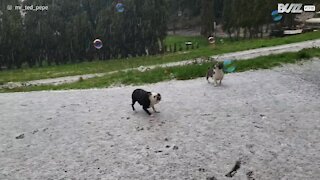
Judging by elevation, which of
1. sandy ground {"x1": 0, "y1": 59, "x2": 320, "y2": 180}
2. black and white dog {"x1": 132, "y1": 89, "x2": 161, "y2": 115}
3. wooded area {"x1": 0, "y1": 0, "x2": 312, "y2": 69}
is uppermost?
wooded area {"x1": 0, "y1": 0, "x2": 312, "y2": 69}

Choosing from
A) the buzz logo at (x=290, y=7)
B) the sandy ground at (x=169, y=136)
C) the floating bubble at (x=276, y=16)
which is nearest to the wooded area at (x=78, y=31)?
the buzz logo at (x=290, y=7)

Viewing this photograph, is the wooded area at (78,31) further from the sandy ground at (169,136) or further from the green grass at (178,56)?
the sandy ground at (169,136)

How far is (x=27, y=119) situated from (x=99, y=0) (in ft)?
228

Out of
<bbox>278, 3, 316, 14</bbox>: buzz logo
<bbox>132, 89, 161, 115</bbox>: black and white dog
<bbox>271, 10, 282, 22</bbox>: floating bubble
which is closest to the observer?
<bbox>132, 89, 161, 115</bbox>: black and white dog

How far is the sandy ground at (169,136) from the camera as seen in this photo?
8375 millimetres

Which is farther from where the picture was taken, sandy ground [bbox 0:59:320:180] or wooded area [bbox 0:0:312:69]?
wooded area [bbox 0:0:312:69]

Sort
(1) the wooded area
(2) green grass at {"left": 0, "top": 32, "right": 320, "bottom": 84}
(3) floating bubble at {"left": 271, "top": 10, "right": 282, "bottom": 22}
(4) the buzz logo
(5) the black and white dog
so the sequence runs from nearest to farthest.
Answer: (5) the black and white dog → (2) green grass at {"left": 0, "top": 32, "right": 320, "bottom": 84} → (3) floating bubble at {"left": 271, "top": 10, "right": 282, "bottom": 22} → (4) the buzz logo → (1) the wooded area

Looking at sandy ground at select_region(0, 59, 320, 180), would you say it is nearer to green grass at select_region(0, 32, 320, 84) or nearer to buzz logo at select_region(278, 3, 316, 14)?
green grass at select_region(0, 32, 320, 84)

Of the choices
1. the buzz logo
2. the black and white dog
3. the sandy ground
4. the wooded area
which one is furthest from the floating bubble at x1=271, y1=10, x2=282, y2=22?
the black and white dog

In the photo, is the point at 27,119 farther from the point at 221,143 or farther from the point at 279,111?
the point at 279,111

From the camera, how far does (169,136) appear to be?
33.2 feet

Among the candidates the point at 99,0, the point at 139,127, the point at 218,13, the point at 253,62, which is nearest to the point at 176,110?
the point at 139,127

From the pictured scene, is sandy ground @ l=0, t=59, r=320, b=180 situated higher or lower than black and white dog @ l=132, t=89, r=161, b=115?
lower

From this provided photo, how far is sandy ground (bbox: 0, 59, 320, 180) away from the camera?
8375mm
